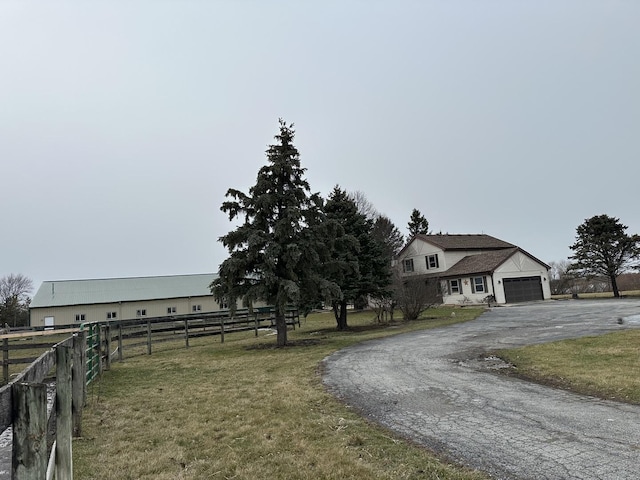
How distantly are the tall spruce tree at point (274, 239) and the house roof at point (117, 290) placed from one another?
24241mm

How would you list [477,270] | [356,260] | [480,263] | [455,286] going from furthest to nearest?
[455,286], [480,263], [477,270], [356,260]

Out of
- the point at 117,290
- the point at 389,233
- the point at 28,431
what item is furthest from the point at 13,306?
the point at 28,431

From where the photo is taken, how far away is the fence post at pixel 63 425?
A: 3369mm

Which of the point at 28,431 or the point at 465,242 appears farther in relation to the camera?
the point at 465,242

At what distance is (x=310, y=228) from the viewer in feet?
55.3

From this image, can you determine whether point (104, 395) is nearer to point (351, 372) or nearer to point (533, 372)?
point (351, 372)

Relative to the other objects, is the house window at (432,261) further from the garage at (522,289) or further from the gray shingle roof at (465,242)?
the garage at (522,289)

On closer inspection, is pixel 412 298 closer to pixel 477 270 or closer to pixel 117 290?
pixel 477 270

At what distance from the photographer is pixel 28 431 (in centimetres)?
206

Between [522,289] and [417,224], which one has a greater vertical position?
[417,224]

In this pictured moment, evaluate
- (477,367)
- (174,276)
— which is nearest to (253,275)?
(477,367)

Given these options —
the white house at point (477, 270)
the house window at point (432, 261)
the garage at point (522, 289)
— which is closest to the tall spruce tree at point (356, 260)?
the white house at point (477, 270)

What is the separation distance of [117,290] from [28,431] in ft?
149

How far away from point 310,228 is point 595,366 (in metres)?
10.5
